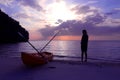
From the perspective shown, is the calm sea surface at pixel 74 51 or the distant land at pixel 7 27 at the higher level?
the distant land at pixel 7 27

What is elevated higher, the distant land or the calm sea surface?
the distant land

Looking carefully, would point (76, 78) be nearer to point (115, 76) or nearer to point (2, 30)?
point (115, 76)

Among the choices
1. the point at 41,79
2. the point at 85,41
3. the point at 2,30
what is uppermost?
the point at 2,30

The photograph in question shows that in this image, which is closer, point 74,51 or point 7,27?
point 74,51

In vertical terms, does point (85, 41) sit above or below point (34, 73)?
above

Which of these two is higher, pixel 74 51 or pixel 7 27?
pixel 7 27

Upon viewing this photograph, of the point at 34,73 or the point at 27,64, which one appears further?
the point at 27,64

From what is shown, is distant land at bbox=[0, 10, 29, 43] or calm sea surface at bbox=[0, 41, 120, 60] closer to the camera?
calm sea surface at bbox=[0, 41, 120, 60]

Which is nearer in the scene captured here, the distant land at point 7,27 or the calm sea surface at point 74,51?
the calm sea surface at point 74,51

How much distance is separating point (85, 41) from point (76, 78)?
5302 mm

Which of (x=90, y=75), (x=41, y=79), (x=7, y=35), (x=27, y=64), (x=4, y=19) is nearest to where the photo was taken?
(x=41, y=79)

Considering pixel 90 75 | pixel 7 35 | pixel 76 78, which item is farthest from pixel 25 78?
pixel 7 35

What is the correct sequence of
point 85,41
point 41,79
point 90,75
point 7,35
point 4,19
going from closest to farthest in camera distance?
point 41,79
point 90,75
point 85,41
point 4,19
point 7,35

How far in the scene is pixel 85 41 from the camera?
15.0 m
